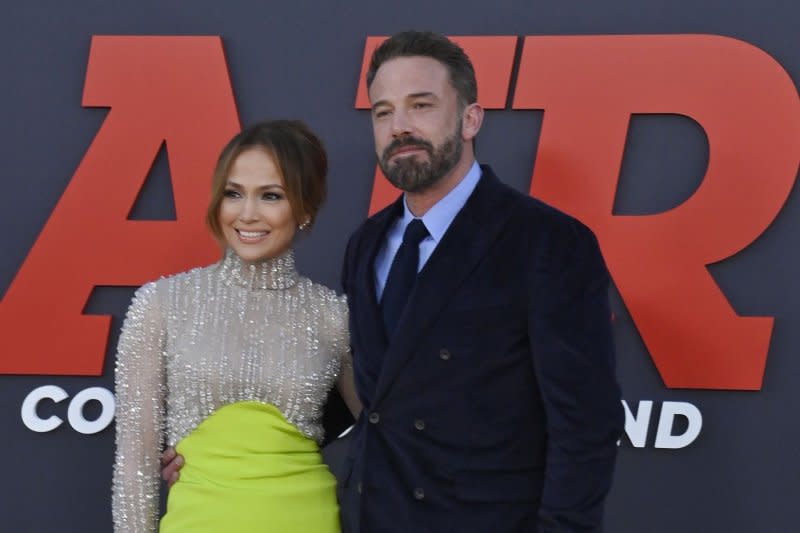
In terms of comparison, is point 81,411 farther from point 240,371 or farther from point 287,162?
point 287,162

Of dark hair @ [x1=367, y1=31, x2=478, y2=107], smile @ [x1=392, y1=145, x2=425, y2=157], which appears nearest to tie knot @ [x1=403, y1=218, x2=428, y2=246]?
smile @ [x1=392, y1=145, x2=425, y2=157]

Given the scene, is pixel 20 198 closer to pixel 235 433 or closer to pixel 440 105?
pixel 235 433

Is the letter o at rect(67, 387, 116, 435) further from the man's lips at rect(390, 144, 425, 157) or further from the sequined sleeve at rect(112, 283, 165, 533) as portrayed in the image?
the man's lips at rect(390, 144, 425, 157)

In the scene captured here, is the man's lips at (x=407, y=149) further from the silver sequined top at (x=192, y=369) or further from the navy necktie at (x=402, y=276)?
the silver sequined top at (x=192, y=369)

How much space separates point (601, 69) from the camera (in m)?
2.85

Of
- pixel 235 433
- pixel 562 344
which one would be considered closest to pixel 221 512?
pixel 235 433

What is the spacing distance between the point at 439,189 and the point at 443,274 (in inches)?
6.9

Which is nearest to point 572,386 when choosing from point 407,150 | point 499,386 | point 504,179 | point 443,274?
point 499,386

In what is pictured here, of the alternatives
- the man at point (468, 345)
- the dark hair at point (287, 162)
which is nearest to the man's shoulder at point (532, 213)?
the man at point (468, 345)

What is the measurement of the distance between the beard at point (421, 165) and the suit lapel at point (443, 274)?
0.26 ft

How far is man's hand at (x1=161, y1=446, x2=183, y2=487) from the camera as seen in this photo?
→ 1.96 meters

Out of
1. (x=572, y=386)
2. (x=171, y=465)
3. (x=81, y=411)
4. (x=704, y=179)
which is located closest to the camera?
(x=572, y=386)

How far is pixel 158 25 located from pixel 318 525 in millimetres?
1663

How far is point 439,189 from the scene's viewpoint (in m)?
1.83
